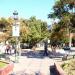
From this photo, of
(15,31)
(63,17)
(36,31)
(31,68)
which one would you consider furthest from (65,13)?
(36,31)

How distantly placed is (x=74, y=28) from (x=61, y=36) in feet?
7.19

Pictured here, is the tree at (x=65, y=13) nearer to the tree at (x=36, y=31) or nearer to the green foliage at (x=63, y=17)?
the green foliage at (x=63, y=17)

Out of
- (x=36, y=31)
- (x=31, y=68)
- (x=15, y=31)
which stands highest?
(x=36, y=31)

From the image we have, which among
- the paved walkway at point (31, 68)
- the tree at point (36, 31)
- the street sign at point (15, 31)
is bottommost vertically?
the paved walkway at point (31, 68)

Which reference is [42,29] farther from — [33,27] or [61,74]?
[61,74]

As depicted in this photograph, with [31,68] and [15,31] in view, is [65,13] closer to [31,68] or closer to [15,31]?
[15,31]

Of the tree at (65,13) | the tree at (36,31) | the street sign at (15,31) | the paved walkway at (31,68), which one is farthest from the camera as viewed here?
the tree at (36,31)

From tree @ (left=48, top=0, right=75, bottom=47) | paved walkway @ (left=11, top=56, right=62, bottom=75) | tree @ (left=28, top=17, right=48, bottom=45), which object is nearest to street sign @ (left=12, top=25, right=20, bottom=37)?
paved walkway @ (left=11, top=56, right=62, bottom=75)

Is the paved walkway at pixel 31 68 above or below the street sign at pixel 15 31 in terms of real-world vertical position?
below

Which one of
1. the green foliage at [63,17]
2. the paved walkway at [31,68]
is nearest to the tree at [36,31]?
the green foliage at [63,17]

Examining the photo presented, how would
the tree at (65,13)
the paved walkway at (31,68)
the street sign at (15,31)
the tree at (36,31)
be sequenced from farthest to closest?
1. the tree at (36,31)
2. the tree at (65,13)
3. the street sign at (15,31)
4. the paved walkway at (31,68)

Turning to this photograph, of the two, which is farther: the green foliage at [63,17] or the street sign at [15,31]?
the green foliage at [63,17]

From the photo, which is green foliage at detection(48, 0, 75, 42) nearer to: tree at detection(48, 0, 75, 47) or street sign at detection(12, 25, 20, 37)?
tree at detection(48, 0, 75, 47)

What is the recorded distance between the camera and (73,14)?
1468 inches
